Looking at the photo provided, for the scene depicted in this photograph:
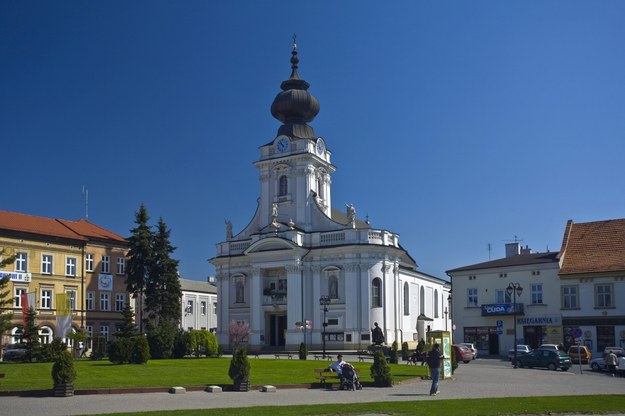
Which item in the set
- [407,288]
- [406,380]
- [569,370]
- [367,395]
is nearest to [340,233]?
[407,288]

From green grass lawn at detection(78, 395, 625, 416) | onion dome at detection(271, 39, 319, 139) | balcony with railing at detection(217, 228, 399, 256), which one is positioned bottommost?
green grass lawn at detection(78, 395, 625, 416)

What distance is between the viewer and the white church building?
64.2 m

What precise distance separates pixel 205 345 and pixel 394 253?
23.1m

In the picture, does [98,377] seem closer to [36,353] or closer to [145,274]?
[36,353]

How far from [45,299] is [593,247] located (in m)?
44.7

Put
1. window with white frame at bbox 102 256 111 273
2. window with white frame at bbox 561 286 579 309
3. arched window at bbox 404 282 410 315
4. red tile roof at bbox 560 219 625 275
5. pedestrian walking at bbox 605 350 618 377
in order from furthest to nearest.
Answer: arched window at bbox 404 282 410 315, window with white frame at bbox 102 256 111 273, window with white frame at bbox 561 286 579 309, red tile roof at bbox 560 219 625 275, pedestrian walking at bbox 605 350 618 377

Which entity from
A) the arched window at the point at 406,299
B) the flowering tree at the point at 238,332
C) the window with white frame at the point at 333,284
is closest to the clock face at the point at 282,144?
the window with white frame at the point at 333,284

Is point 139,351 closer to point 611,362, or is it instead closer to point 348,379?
point 348,379

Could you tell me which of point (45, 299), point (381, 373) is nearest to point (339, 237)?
point (45, 299)

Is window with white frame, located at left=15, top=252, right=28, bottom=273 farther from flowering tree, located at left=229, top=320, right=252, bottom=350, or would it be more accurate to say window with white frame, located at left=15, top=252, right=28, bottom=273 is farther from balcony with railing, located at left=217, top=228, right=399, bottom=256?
balcony with railing, located at left=217, top=228, right=399, bottom=256

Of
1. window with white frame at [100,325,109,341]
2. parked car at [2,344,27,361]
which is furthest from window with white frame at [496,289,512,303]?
parked car at [2,344,27,361]

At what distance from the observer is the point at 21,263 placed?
59.6 m

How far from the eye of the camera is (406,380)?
104ft

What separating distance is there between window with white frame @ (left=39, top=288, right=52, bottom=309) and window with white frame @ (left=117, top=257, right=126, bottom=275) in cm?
853
